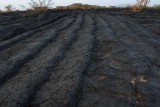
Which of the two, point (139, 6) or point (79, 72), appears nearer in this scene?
point (79, 72)

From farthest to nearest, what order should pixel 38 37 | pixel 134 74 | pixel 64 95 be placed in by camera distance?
pixel 38 37
pixel 134 74
pixel 64 95

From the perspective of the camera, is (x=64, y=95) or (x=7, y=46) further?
(x=7, y=46)

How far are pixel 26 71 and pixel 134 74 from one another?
1096 mm

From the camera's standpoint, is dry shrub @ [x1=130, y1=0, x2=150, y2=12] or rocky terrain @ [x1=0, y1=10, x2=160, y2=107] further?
dry shrub @ [x1=130, y1=0, x2=150, y2=12]

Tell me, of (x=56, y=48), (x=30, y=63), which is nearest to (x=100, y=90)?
(x=30, y=63)

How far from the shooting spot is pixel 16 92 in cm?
244

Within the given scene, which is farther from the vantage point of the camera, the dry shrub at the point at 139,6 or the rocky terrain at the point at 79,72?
the dry shrub at the point at 139,6

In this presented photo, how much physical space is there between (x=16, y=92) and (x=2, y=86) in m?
0.23

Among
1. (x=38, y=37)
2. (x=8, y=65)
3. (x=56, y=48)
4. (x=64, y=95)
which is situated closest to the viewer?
(x=64, y=95)

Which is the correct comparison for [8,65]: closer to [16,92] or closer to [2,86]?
[2,86]

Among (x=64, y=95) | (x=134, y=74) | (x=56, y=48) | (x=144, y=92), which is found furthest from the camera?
(x=56, y=48)

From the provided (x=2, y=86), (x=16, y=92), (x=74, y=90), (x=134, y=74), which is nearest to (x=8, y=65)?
(x=2, y=86)

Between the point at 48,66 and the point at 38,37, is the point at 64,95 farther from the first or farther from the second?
the point at 38,37

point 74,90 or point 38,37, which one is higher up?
point 74,90
